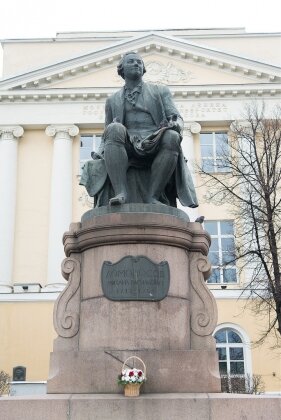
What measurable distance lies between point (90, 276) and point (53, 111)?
24.0 metres

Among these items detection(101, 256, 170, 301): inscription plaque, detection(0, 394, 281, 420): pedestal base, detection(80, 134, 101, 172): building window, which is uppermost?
detection(80, 134, 101, 172): building window

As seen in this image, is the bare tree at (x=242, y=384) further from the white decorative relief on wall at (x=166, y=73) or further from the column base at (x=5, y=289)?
the white decorative relief on wall at (x=166, y=73)

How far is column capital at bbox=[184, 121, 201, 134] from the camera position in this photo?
29.2 meters

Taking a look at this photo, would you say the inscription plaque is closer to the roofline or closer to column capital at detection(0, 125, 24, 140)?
column capital at detection(0, 125, 24, 140)

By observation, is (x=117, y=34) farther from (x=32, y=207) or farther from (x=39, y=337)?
(x=39, y=337)

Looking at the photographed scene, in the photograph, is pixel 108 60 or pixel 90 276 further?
pixel 108 60

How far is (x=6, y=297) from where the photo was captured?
86.9 feet

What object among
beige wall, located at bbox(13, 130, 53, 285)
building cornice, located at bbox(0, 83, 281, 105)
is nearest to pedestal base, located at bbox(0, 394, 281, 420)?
beige wall, located at bbox(13, 130, 53, 285)

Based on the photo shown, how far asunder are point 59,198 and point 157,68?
→ 829 cm

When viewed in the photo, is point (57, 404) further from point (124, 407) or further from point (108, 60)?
point (108, 60)

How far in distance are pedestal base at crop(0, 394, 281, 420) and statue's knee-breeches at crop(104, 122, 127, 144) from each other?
3019 mm

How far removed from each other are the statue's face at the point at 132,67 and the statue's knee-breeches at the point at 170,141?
3.33ft

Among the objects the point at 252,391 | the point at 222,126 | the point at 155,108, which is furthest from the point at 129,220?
the point at 222,126

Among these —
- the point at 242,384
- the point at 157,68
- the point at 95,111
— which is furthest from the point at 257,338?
the point at 157,68
